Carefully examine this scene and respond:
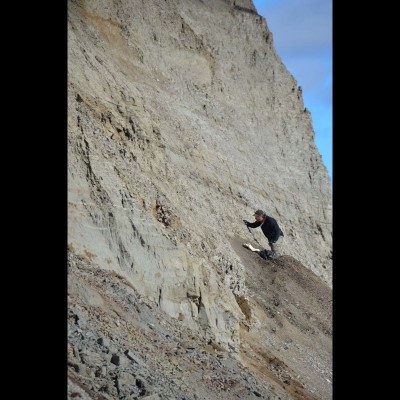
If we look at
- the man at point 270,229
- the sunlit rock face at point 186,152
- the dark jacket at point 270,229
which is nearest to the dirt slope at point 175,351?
the sunlit rock face at point 186,152

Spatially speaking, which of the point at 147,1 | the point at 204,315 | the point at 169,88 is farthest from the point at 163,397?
the point at 147,1

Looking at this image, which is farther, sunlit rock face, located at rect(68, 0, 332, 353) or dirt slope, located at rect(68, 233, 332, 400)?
sunlit rock face, located at rect(68, 0, 332, 353)

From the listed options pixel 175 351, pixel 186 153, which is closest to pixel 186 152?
pixel 186 153

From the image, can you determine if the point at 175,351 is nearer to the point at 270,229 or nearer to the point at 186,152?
Result: the point at 186,152

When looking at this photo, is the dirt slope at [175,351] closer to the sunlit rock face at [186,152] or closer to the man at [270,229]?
the sunlit rock face at [186,152]

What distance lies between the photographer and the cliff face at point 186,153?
1456cm

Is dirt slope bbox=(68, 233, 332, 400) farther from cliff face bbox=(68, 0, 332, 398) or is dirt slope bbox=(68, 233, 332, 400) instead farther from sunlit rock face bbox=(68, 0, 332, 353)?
sunlit rock face bbox=(68, 0, 332, 353)

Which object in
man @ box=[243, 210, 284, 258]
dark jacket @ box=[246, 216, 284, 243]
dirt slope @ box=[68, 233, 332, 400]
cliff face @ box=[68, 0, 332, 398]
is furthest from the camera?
dark jacket @ box=[246, 216, 284, 243]

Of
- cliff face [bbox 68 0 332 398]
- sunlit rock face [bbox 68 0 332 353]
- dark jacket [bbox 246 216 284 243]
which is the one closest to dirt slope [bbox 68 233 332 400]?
cliff face [bbox 68 0 332 398]

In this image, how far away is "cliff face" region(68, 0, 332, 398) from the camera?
14562 millimetres

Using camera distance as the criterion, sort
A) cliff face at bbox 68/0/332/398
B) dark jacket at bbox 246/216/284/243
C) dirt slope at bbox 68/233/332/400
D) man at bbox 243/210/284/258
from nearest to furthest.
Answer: dirt slope at bbox 68/233/332/400 → cliff face at bbox 68/0/332/398 → man at bbox 243/210/284/258 → dark jacket at bbox 246/216/284/243

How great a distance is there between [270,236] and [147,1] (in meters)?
10.7
